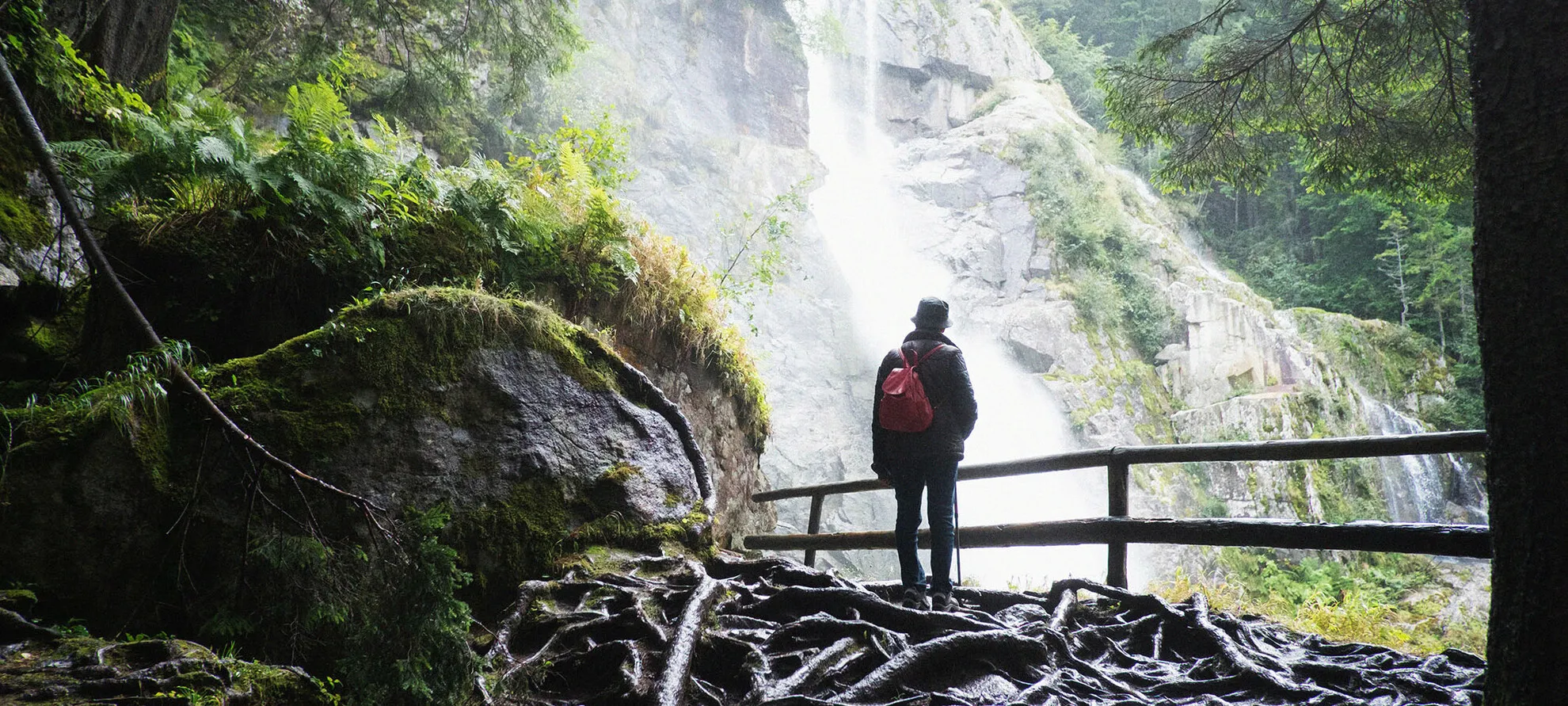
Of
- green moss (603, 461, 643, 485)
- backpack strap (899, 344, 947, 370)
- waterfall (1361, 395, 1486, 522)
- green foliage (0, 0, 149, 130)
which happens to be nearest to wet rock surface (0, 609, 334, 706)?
green moss (603, 461, 643, 485)

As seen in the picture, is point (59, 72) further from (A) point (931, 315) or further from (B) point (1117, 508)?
(B) point (1117, 508)

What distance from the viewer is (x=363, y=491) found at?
3.66 meters

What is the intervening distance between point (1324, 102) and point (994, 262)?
19287mm

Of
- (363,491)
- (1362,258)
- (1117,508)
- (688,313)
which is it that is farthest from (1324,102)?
(1362,258)

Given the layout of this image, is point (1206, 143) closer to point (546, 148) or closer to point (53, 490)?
point (546, 148)

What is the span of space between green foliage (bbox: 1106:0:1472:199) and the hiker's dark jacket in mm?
3159

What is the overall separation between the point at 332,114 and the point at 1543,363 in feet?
21.2

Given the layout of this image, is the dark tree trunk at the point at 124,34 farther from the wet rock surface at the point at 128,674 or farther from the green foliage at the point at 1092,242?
the green foliage at the point at 1092,242

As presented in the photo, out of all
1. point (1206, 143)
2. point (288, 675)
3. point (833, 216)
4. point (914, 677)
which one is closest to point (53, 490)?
point (288, 675)

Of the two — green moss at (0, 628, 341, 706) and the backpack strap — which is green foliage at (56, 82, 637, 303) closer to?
the backpack strap

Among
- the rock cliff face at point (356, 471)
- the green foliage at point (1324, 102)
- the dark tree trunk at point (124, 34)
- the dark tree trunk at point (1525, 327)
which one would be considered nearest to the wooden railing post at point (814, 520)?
the rock cliff face at point (356, 471)

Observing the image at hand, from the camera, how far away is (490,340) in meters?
4.54

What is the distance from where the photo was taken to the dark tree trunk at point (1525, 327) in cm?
164

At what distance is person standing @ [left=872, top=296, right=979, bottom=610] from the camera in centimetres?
432
